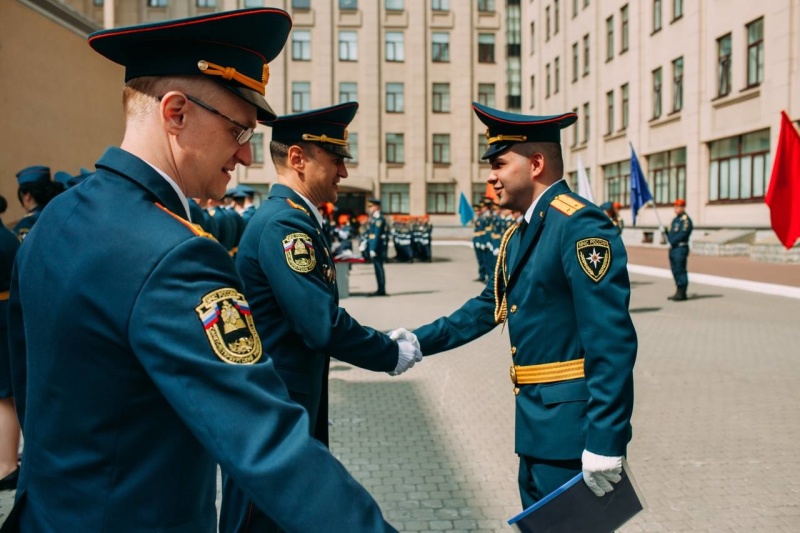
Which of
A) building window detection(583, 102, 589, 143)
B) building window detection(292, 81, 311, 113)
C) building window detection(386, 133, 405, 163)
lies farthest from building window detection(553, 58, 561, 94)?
building window detection(292, 81, 311, 113)

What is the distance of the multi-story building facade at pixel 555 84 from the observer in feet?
88.5

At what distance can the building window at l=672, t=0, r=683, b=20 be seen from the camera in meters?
31.3

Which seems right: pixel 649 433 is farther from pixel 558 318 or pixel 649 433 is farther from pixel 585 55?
pixel 585 55

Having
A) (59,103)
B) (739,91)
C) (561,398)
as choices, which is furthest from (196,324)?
(739,91)

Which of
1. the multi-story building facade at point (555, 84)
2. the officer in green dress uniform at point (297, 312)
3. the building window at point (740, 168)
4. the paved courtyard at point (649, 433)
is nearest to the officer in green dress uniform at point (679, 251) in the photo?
the paved courtyard at point (649, 433)

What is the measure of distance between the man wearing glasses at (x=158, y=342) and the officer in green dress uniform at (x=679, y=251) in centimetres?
1440

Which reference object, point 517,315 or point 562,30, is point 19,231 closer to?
point 517,315

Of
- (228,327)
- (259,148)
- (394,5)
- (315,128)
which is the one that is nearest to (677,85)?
(394,5)

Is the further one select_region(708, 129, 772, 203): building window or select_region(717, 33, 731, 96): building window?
select_region(717, 33, 731, 96): building window

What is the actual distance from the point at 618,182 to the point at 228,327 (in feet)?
128

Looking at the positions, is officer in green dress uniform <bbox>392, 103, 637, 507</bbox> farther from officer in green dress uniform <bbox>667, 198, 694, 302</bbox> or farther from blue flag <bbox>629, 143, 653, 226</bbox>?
blue flag <bbox>629, 143, 653, 226</bbox>

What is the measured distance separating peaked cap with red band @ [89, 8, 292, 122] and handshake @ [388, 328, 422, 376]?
1.70 metres

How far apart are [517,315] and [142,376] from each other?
2.04 meters

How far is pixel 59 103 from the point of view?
16453mm
